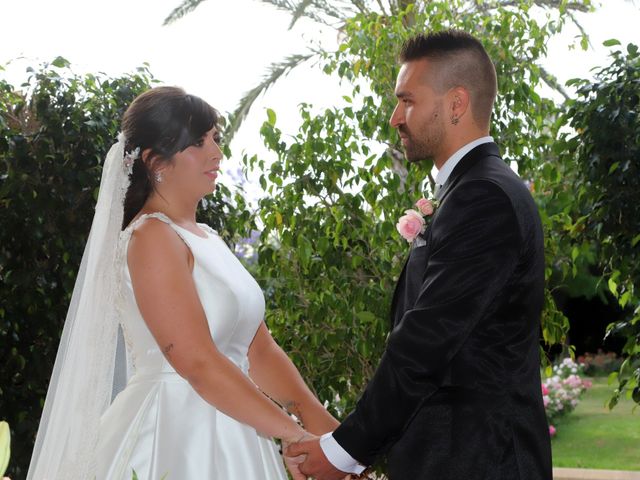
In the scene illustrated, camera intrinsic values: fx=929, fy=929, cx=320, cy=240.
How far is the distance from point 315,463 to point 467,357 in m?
0.51

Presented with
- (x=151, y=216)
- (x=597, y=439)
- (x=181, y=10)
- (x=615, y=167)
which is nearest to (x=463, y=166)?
(x=151, y=216)

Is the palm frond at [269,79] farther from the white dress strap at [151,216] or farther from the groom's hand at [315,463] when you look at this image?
the groom's hand at [315,463]

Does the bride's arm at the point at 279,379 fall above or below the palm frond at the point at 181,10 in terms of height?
below

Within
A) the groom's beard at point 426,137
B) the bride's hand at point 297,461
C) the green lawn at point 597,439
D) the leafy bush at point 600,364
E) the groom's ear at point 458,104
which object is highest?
the groom's ear at point 458,104

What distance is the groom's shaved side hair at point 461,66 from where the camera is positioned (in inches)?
94.9

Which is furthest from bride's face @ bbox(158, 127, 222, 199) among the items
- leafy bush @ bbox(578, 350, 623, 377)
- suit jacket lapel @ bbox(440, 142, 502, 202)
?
leafy bush @ bbox(578, 350, 623, 377)

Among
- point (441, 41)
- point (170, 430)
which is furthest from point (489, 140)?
point (170, 430)

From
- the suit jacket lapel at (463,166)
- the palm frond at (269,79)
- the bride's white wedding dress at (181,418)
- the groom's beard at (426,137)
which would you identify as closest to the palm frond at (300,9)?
the palm frond at (269,79)

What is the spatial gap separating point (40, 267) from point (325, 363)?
4.50 ft

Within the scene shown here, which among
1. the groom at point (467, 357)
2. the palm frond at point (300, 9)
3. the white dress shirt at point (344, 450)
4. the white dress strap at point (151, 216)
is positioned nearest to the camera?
the groom at point (467, 357)

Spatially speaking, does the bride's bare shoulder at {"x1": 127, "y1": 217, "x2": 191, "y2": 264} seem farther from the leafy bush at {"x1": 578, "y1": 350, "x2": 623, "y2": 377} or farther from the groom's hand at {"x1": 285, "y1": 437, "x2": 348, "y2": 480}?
the leafy bush at {"x1": 578, "y1": 350, "x2": 623, "y2": 377}

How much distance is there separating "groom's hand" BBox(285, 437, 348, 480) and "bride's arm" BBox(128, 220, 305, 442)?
6 cm

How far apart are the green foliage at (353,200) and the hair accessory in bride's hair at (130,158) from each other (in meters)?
1.40

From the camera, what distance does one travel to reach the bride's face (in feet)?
8.86
